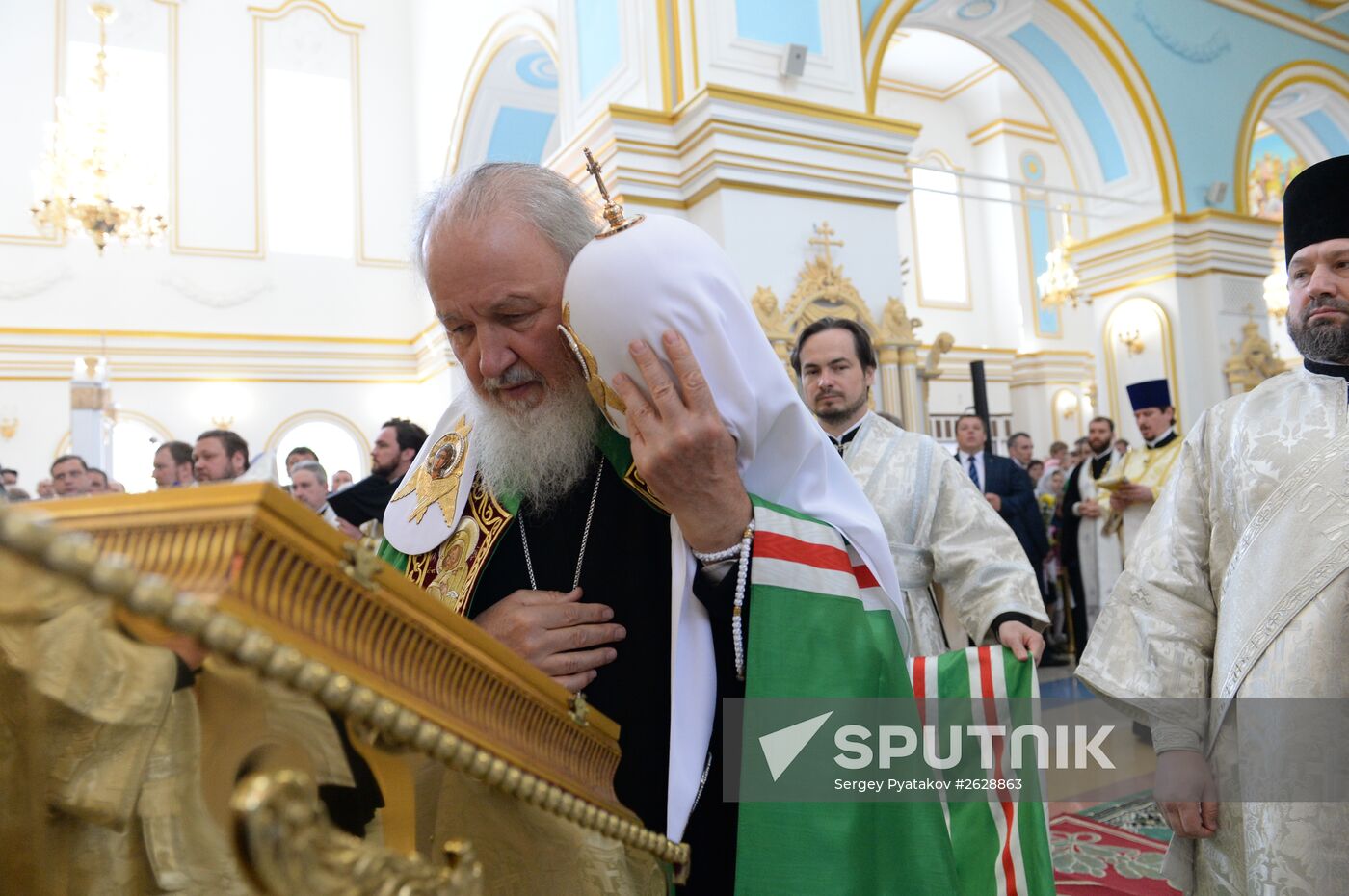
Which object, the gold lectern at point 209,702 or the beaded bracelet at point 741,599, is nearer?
the gold lectern at point 209,702

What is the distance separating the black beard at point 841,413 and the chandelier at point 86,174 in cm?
930

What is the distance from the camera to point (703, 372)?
1.09 m

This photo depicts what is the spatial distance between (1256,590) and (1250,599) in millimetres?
22

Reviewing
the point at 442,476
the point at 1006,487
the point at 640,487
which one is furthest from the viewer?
the point at 1006,487

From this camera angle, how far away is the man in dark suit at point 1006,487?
6.93 metres

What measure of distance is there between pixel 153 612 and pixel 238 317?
1509cm

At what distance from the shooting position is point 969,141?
63.1 feet

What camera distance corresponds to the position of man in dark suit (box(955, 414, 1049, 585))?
6930mm

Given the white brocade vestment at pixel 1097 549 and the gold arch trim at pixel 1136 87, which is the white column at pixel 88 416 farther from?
the white brocade vestment at pixel 1097 549

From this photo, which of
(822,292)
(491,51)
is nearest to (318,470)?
(822,292)

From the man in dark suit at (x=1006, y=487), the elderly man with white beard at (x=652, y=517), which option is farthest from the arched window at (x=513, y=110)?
the elderly man with white beard at (x=652, y=517)

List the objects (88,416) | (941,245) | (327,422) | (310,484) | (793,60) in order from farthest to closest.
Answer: (941,245)
(327,422)
(88,416)
(793,60)
(310,484)

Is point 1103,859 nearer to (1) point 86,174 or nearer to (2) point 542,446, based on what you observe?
(2) point 542,446
